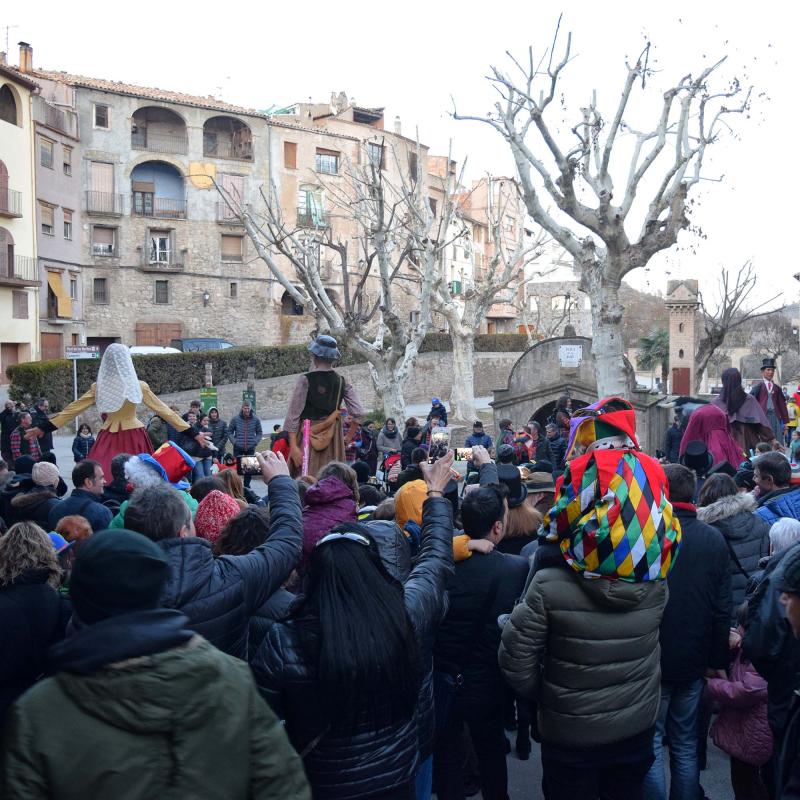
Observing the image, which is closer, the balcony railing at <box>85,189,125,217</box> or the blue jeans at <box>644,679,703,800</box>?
the blue jeans at <box>644,679,703,800</box>

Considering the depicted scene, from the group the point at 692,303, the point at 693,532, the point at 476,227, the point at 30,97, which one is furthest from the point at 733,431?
the point at 476,227

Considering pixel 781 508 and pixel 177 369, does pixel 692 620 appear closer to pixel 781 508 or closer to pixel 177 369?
pixel 781 508

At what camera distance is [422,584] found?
340 centimetres

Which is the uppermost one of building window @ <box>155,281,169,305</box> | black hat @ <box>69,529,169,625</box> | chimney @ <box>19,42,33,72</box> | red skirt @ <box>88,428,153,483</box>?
chimney @ <box>19,42,33,72</box>

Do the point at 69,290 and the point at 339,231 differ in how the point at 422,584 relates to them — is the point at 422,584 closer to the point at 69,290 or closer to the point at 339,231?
the point at 69,290

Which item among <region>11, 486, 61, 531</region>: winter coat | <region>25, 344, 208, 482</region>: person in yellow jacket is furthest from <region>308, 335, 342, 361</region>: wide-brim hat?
<region>11, 486, 61, 531</region>: winter coat

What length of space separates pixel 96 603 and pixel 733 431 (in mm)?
10305

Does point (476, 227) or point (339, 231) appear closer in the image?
point (339, 231)

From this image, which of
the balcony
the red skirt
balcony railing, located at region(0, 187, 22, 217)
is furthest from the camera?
the balcony

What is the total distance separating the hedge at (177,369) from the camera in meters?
31.4

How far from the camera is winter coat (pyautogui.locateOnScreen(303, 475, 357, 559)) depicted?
177 inches

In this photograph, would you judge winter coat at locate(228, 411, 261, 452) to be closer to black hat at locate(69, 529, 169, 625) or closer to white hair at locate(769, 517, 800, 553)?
white hair at locate(769, 517, 800, 553)

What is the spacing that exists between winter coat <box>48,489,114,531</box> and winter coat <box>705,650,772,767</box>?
12.3ft

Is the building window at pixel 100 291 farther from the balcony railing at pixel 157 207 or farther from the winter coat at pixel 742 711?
the winter coat at pixel 742 711
